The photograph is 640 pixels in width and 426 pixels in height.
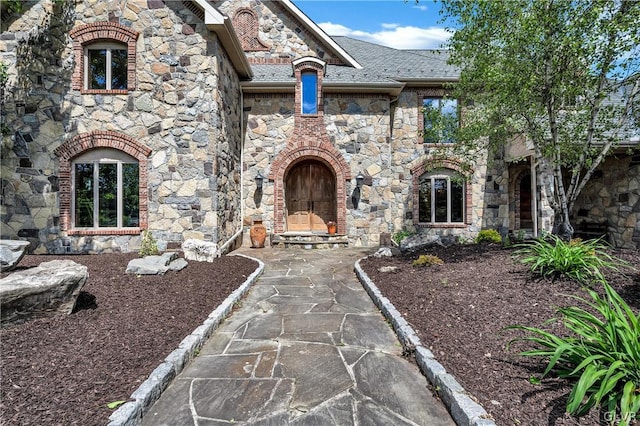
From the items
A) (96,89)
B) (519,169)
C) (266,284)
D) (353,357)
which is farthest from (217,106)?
(519,169)

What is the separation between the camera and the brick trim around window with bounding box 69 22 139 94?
772 centimetres

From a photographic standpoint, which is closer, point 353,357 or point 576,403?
point 576,403

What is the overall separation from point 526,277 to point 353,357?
305 cm

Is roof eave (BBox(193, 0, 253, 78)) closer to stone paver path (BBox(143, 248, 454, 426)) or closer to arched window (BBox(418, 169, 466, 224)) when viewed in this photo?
stone paver path (BBox(143, 248, 454, 426))

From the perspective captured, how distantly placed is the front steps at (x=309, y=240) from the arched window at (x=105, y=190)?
4100 mm

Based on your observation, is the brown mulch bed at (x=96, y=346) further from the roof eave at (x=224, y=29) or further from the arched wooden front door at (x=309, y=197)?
the arched wooden front door at (x=309, y=197)

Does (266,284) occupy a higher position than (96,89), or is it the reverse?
(96,89)

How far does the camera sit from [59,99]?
25.5ft

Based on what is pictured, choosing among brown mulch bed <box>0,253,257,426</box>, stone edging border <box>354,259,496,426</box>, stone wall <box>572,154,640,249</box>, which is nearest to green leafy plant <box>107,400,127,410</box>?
brown mulch bed <box>0,253,257,426</box>

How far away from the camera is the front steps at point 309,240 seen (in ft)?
33.8

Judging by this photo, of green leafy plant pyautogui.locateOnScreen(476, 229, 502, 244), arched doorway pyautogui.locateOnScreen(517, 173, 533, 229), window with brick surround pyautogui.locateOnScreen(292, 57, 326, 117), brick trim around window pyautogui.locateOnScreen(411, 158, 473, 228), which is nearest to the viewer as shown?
green leafy plant pyautogui.locateOnScreen(476, 229, 502, 244)

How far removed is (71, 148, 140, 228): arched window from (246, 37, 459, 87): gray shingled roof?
4866 mm

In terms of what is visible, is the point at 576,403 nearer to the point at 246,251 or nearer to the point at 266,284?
the point at 266,284

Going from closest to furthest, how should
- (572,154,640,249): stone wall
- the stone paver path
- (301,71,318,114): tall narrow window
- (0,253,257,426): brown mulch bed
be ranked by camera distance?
(0,253,257,426): brown mulch bed
the stone paver path
(572,154,640,249): stone wall
(301,71,318,114): tall narrow window
